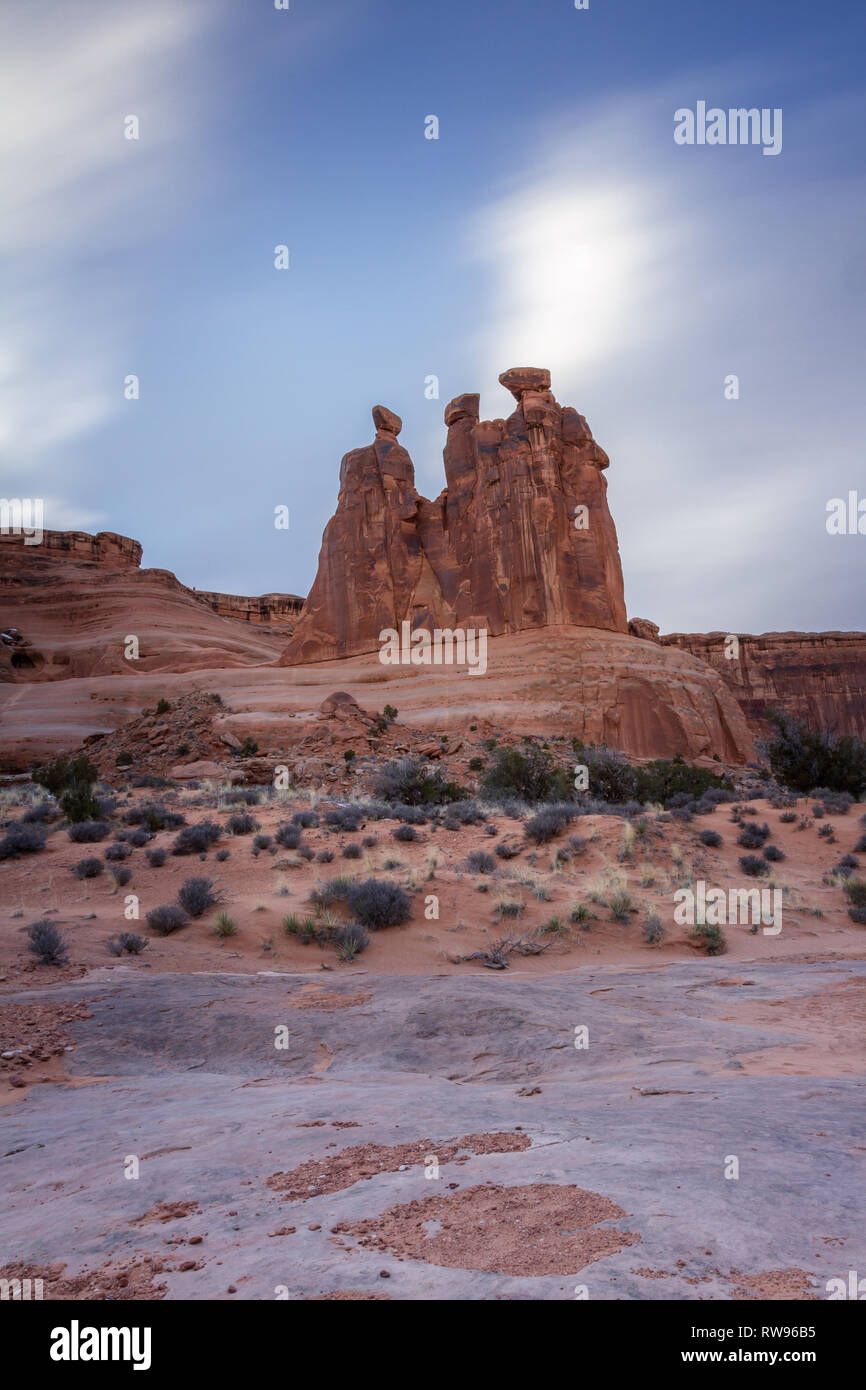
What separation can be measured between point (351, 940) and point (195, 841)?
5.92 meters

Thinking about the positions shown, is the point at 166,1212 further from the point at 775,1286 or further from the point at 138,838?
the point at 138,838

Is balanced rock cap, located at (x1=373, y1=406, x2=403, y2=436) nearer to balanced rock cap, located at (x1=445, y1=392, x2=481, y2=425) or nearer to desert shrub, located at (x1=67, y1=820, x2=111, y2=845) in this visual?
balanced rock cap, located at (x1=445, y1=392, x2=481, y2=425)

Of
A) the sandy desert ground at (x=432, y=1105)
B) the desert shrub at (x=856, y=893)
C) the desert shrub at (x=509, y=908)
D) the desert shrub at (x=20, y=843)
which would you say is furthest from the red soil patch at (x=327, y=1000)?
the desert shrub at (x=856, y=893)

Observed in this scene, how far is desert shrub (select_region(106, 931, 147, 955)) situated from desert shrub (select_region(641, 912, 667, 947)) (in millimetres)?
7561

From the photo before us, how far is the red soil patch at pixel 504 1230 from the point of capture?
99.3 inches

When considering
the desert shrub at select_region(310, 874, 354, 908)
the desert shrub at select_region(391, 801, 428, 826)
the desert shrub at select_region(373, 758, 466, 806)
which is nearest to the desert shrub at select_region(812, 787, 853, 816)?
the desert shrub at select_region(391, 801, 428, 826)

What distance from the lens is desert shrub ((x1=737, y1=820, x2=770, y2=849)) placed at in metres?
17.6

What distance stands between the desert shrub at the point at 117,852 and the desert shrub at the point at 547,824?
816 centimetres

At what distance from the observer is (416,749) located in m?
36.2

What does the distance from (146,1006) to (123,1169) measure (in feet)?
13.5

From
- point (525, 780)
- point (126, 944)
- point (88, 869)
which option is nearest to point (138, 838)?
point (88, 869)

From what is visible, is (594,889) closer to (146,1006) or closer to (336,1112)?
(146,1006)

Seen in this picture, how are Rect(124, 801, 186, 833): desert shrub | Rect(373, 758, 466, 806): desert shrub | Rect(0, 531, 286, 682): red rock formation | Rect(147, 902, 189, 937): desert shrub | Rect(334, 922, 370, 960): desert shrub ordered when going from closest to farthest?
Rect(334, 922, 370, 960): desert shrub, Rect(147, 902, 189, 937): desert shrub, Rect(124, 801, 186, 833): desert shrub, Rect(373, 758, 466, 806): desert shrub, Rect(0, 531, 286, 682): red rock formation

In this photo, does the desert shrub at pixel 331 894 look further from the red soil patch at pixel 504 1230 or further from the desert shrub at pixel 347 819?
the red soil patch at pixel 504 1230
